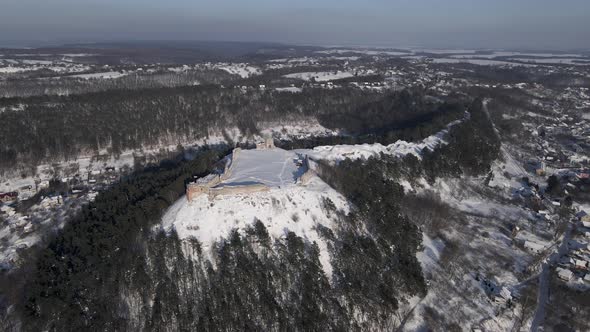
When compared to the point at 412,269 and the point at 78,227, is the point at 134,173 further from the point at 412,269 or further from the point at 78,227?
the point at 412,269

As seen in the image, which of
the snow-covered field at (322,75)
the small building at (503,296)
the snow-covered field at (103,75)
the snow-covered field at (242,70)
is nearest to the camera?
the small building at (503,296)

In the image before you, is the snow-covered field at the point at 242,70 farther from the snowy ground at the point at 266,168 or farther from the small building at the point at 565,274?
the small building at the point at 565,274

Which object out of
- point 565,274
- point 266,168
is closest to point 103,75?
point 266,168

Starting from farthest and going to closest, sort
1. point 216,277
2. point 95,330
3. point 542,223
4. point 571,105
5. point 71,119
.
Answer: point 571,105 < point 71,119 < point 542,223 < point 216,277 < point 95,330

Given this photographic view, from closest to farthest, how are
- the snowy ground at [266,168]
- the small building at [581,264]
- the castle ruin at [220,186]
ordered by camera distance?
the small building at [581,264], the castle ruin at [220,186], the snowy ground at [266,168]

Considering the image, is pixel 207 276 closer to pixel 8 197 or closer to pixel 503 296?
pixel 503 296

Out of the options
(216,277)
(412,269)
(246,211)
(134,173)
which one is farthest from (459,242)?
(134,173)

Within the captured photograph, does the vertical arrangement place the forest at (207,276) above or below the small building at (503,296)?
above

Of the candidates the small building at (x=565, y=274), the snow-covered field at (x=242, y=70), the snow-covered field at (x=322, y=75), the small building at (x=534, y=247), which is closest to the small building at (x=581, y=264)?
the small building at (x=565, y=274)
